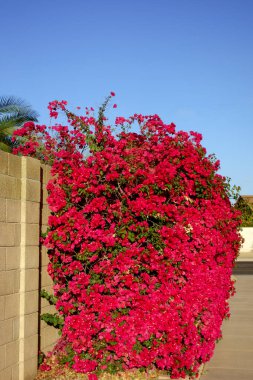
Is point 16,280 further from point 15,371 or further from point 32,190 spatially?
point 32,190

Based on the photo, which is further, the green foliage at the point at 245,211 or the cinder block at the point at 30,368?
the green foliage at the point at 245,211

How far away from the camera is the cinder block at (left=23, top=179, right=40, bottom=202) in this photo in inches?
250

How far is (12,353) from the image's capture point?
594 centimetres

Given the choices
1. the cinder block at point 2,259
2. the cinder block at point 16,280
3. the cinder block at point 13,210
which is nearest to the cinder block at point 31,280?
the cinder block at point 16,280

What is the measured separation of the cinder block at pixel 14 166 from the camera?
609cm

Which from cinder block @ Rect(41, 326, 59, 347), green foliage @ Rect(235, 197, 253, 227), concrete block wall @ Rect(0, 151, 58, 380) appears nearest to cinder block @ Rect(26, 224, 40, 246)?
concrete block wall @ Rect(0, 151, 58, 380)

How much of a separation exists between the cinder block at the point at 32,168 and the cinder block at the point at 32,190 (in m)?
0.06

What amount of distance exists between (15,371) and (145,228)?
6.90 feet

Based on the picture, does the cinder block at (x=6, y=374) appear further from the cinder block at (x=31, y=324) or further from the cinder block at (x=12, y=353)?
the cinder block at (x=31, y=324)

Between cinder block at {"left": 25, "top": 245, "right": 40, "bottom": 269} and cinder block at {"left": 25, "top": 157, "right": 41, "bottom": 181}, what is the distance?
793mm

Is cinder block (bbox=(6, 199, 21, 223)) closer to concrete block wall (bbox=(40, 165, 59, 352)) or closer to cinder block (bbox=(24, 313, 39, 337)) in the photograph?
concrete block wall (bbox=(40, 165, 59, 352))

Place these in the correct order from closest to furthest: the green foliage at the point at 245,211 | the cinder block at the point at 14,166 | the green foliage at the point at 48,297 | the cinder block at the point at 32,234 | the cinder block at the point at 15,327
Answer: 1. the cinder block at the point at 15,327
2. the cinder block at the point at 14,166
3. the cinder block at the point at 32,234
4. the green foliage at the point at 48,297
5. the green foliage at the point at 245,211

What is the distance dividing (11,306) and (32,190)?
1.33 meters

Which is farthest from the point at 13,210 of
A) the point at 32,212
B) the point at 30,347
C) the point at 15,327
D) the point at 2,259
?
the point at 30,347
